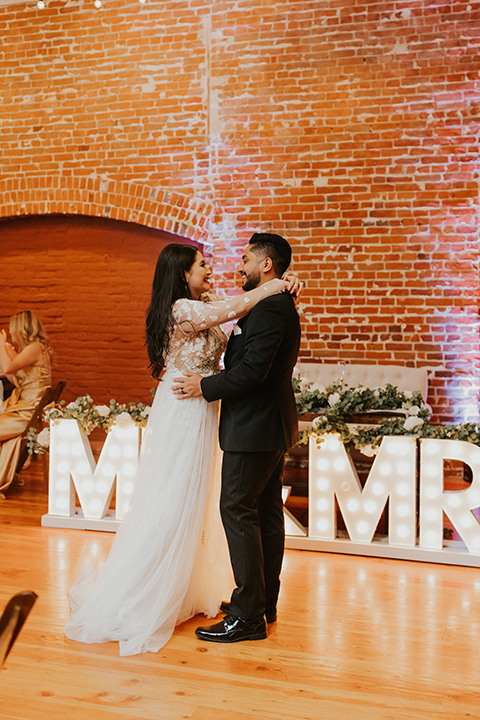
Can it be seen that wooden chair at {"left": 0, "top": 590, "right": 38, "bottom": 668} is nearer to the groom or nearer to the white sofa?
Result: the groom

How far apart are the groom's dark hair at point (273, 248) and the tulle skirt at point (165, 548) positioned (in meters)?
0.67

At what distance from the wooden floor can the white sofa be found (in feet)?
8.89

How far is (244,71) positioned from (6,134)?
9.10 ft

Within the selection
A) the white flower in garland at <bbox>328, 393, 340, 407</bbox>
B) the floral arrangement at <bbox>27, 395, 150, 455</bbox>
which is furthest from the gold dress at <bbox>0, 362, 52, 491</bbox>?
the white flower in garland at <bbox>328, 393, 340, 407</bbox>

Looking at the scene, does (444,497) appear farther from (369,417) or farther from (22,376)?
(22,376)

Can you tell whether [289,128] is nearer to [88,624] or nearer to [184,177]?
[184,177]

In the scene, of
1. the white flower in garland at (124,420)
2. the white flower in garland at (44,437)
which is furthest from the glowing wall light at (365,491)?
the white flower in garland at (44,437)

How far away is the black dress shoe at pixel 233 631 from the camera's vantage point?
2.83 meters

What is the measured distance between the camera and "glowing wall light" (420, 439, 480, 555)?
3.84 meters

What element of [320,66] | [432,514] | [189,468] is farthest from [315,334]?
[189,468]

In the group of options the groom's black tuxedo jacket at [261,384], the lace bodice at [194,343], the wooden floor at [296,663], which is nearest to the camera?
the wooden floor at [296,663]

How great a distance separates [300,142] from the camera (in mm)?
6531

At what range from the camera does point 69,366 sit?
7664mm

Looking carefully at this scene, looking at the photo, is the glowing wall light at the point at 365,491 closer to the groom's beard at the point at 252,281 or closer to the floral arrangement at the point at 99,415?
the floral arrangement at the point at 99,415
